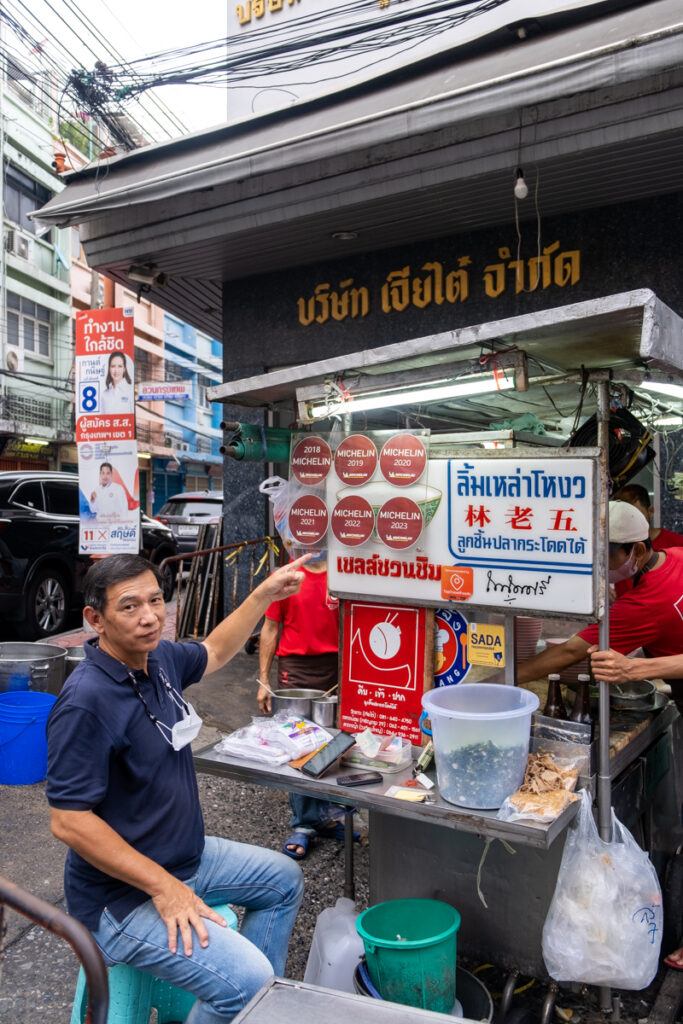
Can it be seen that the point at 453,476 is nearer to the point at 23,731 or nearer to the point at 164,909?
the point at 164,909

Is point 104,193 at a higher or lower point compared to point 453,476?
higher

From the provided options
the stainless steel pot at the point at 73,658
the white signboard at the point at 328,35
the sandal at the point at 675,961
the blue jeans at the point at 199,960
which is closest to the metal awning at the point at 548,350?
the blue jeans at the point at 199,960

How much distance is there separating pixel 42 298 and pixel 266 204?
869 inches

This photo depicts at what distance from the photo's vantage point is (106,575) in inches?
92.6

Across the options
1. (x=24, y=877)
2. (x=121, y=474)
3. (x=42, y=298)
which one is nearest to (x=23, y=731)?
(x=24, y=877)

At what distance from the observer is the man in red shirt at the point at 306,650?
162 inches

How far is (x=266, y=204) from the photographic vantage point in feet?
19.1

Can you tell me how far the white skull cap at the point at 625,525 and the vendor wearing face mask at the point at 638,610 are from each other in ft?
0.03

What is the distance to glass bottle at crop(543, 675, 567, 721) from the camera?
3025 mm

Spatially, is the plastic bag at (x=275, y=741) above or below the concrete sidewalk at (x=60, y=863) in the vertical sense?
above

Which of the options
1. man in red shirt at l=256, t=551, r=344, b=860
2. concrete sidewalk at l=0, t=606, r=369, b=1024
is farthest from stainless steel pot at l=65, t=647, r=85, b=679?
man in red shirt at l=256, t=551, r=344, b=860

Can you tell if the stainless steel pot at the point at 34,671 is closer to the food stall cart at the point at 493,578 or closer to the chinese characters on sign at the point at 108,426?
the chinese characters on sign at the point at 108,426

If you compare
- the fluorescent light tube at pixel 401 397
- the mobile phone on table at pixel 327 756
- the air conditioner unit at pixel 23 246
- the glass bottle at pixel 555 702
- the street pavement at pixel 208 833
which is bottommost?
the street pavement at pixel 208 833

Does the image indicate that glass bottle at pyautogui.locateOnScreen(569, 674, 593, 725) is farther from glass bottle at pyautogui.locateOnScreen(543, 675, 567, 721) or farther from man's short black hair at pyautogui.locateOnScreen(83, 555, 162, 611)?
man's short black hair at pyautogui.locateOnScreen(83, 555, 162, 611)
